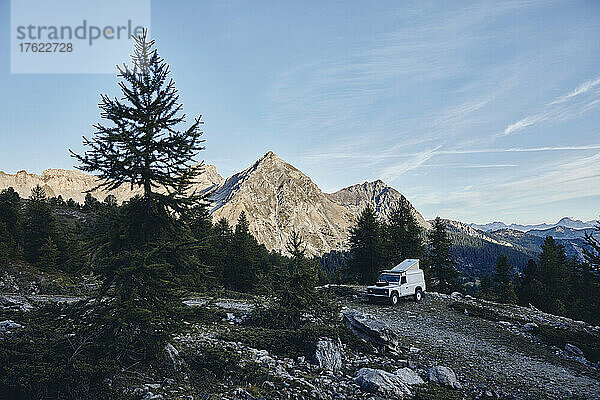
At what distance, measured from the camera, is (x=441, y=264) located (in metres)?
40.2

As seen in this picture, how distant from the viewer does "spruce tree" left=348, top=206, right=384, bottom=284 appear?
37062mm

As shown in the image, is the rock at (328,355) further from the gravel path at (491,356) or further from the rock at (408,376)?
the gravel path at (491,356)

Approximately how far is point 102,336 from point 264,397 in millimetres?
4599

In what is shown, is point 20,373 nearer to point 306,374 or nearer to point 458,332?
point 306,374

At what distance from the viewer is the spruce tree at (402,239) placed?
39.2 metres

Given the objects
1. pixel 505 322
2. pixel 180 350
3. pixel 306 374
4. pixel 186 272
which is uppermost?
pixel 186 272

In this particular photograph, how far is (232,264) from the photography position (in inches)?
1548

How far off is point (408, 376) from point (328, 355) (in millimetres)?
2855

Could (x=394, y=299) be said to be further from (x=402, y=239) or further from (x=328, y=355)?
(x=402, y=239)

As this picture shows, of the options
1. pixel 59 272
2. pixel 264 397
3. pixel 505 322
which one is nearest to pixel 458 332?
pixel 505 322

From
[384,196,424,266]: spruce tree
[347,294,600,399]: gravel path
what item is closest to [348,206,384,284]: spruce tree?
[384,196,424,266]: spruce tree

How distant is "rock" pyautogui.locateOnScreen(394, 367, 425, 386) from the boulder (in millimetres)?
315

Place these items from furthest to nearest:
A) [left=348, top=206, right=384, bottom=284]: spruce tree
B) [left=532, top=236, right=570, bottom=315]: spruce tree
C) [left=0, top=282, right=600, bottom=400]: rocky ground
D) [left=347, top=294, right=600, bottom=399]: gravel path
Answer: [left=348, top=206, right=384, bottom=284]: spruce tree < [left=532, top=236, right=570, bottom=315]: spruce tree < [left=347, top=294, right=600, bottom=399]: gravel path < [left=0, top=282, right=600, bottom=400]: rocky ground

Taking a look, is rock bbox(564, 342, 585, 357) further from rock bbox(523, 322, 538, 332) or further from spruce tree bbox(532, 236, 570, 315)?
spruce tree bbox(532, 236, 570, 315)
